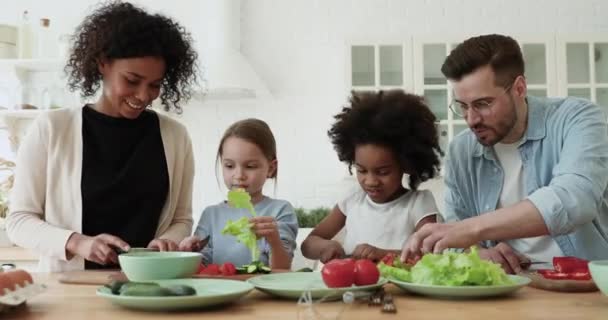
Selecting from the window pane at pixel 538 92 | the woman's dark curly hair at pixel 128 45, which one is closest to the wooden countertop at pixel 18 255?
the woman's dark curly hair at pixel 128 45

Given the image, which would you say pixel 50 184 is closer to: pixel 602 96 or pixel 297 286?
pixel 297 286

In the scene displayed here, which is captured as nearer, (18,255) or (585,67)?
(18,255)

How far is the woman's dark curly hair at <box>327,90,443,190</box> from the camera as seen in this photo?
206 centimetres

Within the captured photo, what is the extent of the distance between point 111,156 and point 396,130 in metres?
0.83

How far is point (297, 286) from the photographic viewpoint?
1216 millimetres

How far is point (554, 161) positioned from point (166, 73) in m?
1.16

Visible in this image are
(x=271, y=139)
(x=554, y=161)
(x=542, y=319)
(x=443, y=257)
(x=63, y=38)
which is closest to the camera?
(x=542, y=319)

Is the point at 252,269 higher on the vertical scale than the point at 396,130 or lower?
lower

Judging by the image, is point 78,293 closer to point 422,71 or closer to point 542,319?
point 542,319

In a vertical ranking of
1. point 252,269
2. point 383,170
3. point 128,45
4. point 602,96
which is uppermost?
point 128,45

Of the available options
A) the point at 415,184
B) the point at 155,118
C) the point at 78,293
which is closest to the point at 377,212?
the point at 415,184

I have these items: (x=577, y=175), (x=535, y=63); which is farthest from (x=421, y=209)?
(x=535, y=63)

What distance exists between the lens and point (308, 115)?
4.41m

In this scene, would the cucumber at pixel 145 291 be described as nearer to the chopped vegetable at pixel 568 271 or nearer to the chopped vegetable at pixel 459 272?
the chopped vegetable at pixel 459 272
